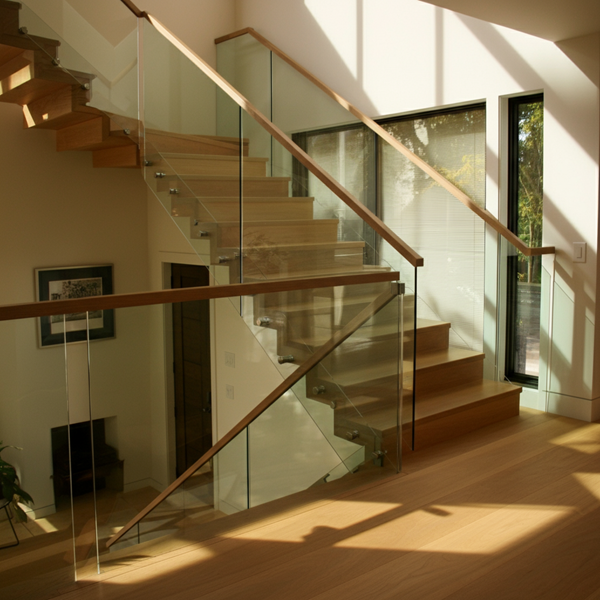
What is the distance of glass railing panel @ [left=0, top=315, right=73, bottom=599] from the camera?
209 centimetres

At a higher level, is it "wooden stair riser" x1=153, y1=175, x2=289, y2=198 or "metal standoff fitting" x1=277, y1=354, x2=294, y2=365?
A: "wooden stair riser" x1=153, y1=175, x2=289, y2=198

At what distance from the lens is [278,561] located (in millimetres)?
2369

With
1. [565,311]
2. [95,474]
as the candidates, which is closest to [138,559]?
[95,474]

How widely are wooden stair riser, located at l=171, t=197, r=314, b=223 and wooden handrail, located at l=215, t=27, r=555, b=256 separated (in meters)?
0.95

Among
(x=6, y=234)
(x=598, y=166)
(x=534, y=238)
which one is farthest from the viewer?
(x=6, y=234)

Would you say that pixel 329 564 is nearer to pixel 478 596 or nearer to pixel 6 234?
pixel 478 596

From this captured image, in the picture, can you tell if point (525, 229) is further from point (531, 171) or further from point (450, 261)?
point (450, 261)

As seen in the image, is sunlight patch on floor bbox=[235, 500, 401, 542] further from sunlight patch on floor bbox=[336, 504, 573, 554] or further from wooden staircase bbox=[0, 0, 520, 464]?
wooden staircase bbox=[0, 0, 520, 464]

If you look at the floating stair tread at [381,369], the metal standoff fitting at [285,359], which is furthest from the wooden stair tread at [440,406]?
the metal standoff fitting at [285,359]

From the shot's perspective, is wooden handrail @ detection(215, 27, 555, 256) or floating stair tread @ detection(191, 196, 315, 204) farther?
wooden handrail @ detection(215, 27, 555, 256)

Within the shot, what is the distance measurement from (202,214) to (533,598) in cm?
290

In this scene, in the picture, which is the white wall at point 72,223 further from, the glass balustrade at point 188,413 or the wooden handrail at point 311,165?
the wooden handrail at point 311,165

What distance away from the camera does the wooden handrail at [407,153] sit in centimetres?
412

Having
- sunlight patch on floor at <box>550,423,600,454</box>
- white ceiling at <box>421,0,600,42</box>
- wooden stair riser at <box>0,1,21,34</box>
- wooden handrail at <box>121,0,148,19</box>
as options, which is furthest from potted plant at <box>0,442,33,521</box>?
wooden handrail at <box>121,0,148,19</box>
